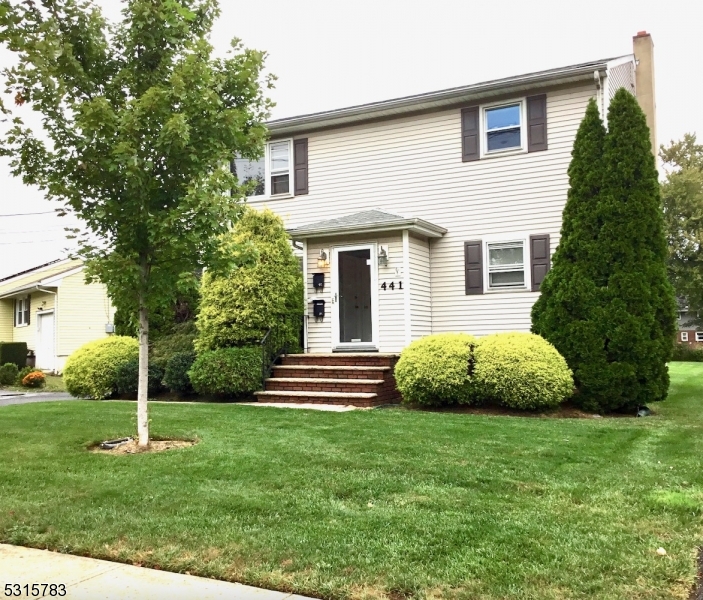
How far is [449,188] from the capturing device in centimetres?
1313

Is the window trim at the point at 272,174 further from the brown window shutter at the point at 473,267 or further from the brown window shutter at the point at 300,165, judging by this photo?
the brown window shutter at the point at 473,267

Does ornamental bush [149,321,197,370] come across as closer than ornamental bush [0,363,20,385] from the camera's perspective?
Yes

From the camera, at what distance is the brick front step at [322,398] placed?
10.5 m

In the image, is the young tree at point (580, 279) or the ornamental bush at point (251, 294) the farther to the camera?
the ornamental bush at point (251, 294)

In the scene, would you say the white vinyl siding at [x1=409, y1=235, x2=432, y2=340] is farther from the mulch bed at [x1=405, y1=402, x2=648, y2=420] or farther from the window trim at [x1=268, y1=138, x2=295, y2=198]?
the window trim at [x1=268, y1=138, x2=295, y2=198]

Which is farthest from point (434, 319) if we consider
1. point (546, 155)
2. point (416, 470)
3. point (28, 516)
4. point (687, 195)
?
point (687, 195)

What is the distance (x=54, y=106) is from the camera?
6094 millimetres

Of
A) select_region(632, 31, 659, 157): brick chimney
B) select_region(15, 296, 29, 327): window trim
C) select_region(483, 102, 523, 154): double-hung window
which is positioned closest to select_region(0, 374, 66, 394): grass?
select_region(15, 296, 29, 327): window trim

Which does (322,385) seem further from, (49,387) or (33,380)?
→ (33,380)

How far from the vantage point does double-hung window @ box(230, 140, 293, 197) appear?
14.8 metres

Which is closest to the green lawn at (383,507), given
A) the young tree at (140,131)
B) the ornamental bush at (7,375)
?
the young tree at (140,131)

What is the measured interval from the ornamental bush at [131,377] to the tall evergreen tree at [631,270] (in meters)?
8.39

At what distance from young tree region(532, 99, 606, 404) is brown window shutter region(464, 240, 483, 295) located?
2168 millimetres

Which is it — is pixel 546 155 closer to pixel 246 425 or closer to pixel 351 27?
pixel 351 27
